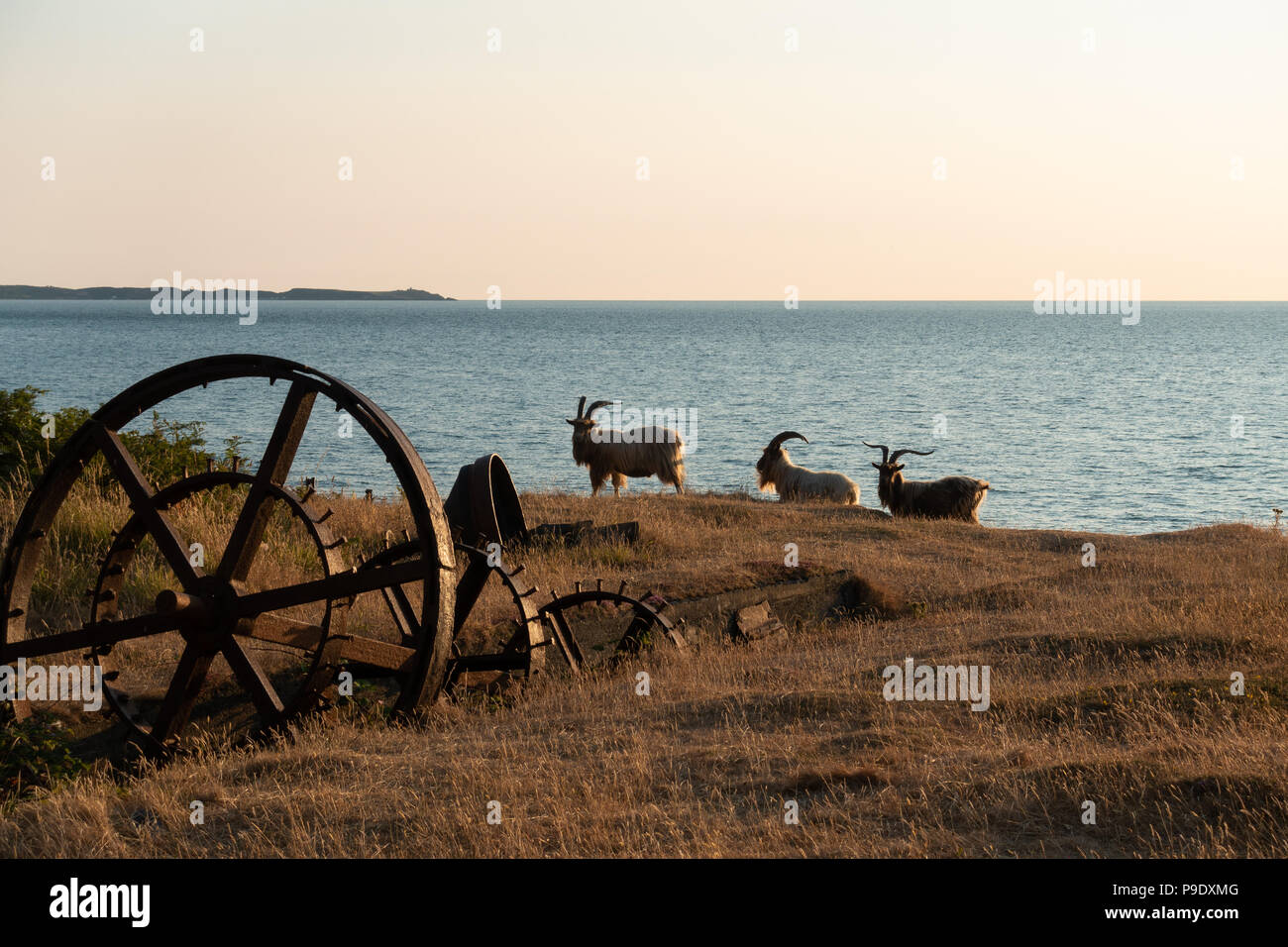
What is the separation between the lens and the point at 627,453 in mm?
24875

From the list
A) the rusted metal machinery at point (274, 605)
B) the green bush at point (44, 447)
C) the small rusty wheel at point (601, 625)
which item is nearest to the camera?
the rusted metal machinery at point (274, 605)

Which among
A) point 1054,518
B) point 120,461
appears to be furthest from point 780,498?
point 120,461

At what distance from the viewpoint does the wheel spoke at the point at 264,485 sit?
26.6 ft

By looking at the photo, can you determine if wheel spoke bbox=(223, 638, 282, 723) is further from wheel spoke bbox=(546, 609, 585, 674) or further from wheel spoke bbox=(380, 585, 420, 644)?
wheel spoke bbox=(546, 609, 585, 674)

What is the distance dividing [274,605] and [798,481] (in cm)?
1692

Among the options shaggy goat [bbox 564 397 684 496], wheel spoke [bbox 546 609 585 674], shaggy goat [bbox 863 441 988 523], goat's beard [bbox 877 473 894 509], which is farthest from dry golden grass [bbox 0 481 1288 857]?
shaggy goat [bbox 564 397 684 496]

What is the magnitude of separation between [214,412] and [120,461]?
50628mm

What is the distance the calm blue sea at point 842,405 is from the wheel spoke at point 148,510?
41.1 feet

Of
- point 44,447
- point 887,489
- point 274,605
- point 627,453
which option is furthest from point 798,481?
point 274,605

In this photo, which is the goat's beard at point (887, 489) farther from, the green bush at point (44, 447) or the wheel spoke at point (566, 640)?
the wheel spoke at point (566, 640)

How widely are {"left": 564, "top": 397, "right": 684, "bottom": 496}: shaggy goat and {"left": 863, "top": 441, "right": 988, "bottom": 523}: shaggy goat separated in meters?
4.72

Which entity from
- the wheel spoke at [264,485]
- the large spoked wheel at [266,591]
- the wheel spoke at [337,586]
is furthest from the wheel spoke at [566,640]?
the wheel spoke at [264,485]
